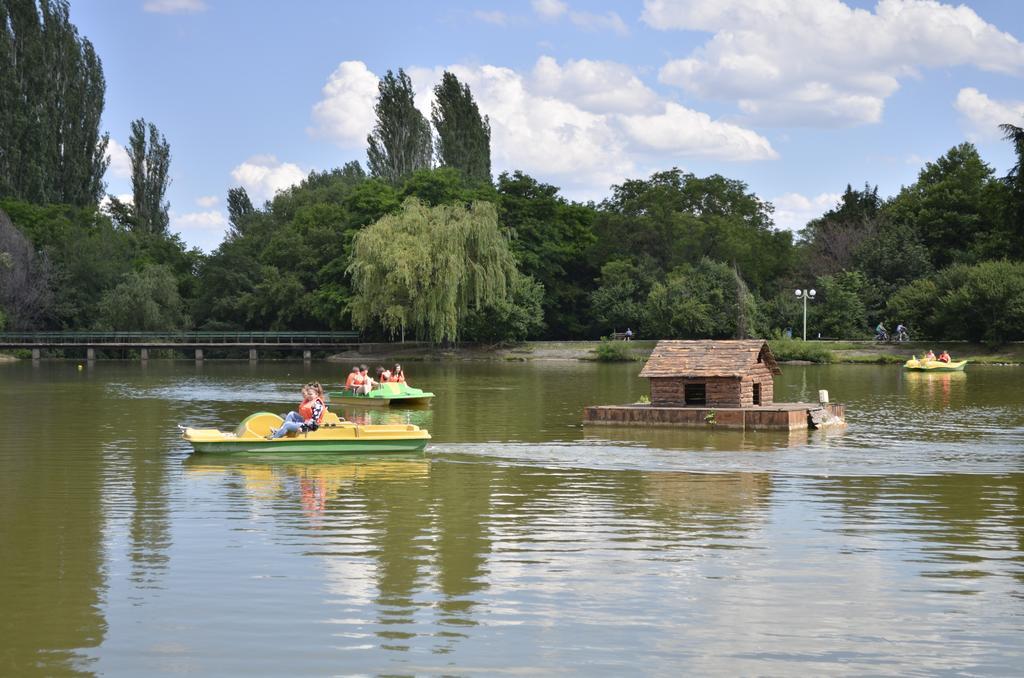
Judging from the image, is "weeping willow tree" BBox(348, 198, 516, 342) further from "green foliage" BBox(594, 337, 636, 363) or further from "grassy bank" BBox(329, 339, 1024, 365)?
"green foliage" BBox(594, 337, 636, 363)

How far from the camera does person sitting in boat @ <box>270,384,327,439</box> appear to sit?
2441 centimetres

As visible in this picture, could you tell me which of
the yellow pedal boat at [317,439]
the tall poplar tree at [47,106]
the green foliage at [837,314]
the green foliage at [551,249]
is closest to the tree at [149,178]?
the tall poplar tree at [47,106]

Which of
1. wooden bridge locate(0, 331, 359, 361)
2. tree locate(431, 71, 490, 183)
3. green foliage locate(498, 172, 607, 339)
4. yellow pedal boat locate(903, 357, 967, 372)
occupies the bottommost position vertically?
yellow pedal boat locate(903, 357, 967, 372)

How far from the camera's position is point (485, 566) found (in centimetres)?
1403

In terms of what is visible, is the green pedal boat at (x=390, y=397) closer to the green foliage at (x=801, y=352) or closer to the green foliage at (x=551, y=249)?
the green foliage at (x=801, y=352)

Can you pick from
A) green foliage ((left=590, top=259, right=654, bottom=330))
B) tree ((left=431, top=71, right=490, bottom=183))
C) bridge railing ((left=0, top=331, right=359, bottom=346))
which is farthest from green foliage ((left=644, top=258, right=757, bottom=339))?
tree ((left=431, top=71, right=490, bottom=183))

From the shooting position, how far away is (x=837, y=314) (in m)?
80.5

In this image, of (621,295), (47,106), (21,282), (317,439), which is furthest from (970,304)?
(47,106)

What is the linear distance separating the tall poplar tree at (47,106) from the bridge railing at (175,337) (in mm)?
18526

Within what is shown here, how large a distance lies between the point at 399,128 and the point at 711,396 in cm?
8605

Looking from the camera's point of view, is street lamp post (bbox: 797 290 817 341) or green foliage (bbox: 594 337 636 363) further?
green foliage (bbox: 594 337 636 363)

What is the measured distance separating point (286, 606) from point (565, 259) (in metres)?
81.2

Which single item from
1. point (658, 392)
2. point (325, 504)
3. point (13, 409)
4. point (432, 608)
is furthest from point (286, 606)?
point (13, 409)

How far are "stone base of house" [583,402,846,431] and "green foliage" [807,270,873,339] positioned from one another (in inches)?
1977
